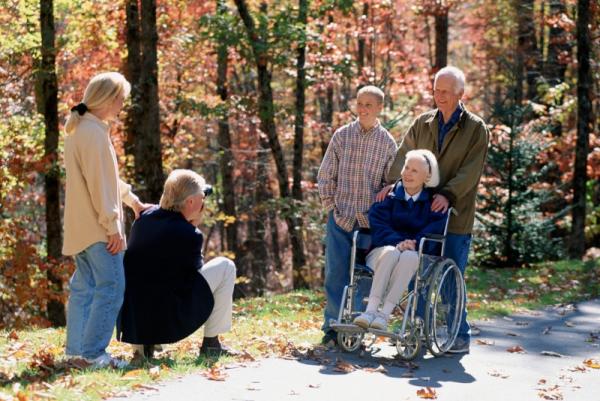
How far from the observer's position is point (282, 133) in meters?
23.7

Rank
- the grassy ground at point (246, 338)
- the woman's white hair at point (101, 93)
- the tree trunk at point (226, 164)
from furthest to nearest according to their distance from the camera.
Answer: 1. the tree trunk at point (226, 164)
2. the woman's white hair at point (101, 93)
3. the grassy ground at point (246, 338)

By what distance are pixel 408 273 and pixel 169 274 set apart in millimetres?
1677

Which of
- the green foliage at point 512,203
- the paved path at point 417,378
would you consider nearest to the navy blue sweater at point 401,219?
the paved path at point 417,378

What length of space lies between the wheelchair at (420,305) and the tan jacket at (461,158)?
0.17 meters

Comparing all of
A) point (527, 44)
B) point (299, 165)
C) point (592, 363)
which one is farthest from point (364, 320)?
point (527, 44)

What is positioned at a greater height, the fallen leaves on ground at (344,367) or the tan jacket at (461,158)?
the tan jacket at (461,158)

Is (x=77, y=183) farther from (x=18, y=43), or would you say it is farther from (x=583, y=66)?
(x=583, y=66)

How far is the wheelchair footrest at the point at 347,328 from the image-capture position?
6663 mm

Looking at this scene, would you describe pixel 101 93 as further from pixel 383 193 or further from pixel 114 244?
pixel 383 193

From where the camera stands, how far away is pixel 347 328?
6.71 metres

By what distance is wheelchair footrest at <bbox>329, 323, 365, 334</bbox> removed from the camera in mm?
6663

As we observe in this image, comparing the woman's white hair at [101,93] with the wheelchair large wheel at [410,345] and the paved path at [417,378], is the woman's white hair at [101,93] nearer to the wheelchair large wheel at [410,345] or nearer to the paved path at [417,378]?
the paved path at [417,378]

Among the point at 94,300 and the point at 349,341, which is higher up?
the point at 94,300

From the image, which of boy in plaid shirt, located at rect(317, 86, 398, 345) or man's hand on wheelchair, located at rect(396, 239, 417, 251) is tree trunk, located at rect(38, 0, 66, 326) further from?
man's hand on wheelchair, located at rect(396, 239, 417, 251)
